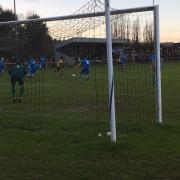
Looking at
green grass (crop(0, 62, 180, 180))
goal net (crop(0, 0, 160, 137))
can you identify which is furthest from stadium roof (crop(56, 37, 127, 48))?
green grass (crop(0, 62, 180, 180))

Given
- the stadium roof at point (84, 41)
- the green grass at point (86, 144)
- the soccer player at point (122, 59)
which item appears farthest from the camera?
the soccer player at point (122, 59)

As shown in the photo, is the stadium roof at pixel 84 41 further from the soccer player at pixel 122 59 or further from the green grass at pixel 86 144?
the green grass at pixel 86 144

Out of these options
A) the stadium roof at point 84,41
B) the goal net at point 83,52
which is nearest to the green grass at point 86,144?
the goal net at point 83,52

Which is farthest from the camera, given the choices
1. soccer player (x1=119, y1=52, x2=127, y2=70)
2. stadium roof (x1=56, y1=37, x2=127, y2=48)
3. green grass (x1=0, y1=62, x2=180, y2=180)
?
soccer player (x1=119, y1=52, x2=127, y2=70)

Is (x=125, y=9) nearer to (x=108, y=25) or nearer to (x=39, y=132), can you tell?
(x=108, y=25)

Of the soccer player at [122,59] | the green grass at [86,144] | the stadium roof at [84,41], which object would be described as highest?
the stadium roof at [84,41]

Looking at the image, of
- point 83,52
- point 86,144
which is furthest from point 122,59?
point 86,144

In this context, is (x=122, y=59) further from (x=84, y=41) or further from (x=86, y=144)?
(x=86, y=144)

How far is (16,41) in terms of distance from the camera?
609 inches

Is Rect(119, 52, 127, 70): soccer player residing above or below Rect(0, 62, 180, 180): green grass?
above

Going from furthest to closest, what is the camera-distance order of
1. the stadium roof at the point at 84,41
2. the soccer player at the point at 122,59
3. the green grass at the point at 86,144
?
the soccer player at the point at 122,59 < the stadium roof at the point at 84,41 < the green grass at the point at 86,144

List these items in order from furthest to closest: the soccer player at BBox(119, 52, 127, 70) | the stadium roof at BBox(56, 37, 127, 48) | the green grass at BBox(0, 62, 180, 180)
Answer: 1. the soccer player at BBox(119, 52, 127, 70)
2. the stadium roof at BBox(56, 37, 127, 48)
3. the green grass at BBox(0, 62, 180, 180)

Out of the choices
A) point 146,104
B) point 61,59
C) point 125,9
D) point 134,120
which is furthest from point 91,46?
point 146,104

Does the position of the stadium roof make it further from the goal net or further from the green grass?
the green grass
